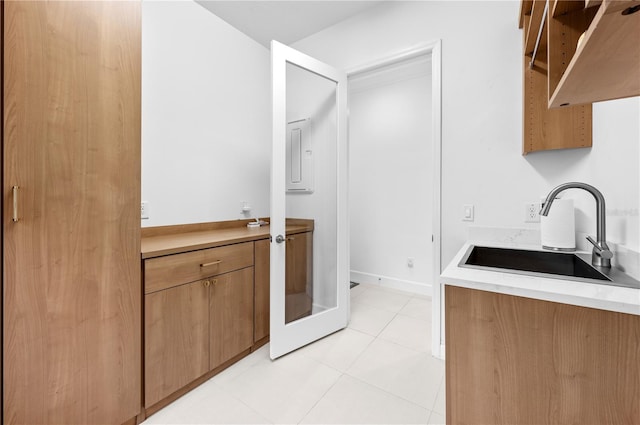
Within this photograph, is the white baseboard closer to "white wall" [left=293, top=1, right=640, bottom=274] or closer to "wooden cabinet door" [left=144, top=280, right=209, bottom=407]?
"white wall" [left=293, top=1, right=640, bottom=274]

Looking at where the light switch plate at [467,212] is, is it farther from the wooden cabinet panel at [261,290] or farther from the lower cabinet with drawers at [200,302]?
the wooden cabinet panel at [261,290]

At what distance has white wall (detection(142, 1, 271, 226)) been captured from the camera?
190cm

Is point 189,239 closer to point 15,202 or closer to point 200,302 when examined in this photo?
point 200,302

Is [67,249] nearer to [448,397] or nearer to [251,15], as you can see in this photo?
[448,397]

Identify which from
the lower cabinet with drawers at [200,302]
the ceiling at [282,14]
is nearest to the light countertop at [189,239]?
the lower cabinet with drawers at [200,302]

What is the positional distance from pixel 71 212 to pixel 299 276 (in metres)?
1.44

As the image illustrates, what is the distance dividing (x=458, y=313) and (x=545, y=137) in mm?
1216

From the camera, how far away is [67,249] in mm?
1093

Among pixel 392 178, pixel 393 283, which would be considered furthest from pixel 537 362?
pixel 392 178

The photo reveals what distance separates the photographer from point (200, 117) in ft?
7.18

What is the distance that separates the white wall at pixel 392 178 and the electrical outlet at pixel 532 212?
4.94ft

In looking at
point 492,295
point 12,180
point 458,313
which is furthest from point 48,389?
point 492,295

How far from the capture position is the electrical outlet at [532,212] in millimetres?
1614

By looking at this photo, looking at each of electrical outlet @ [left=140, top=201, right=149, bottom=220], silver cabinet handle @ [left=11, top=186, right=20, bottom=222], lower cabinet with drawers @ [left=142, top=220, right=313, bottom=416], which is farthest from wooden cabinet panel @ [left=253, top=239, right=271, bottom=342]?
silver cabinet handle @ [left=11, top=186, right=20, bottom=222]
